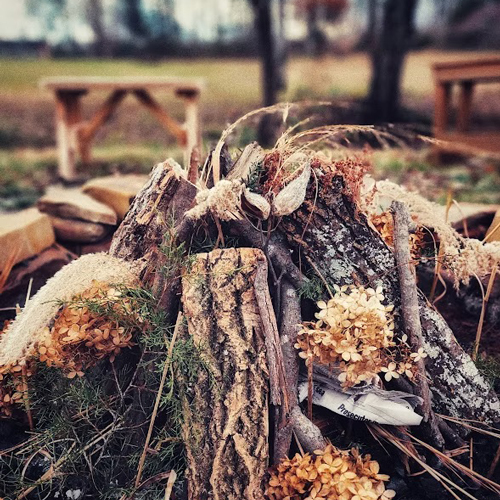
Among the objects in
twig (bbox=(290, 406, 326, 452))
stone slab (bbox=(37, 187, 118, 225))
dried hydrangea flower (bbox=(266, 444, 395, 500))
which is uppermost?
stone slab (bbox=(37, 187, 118, 225))

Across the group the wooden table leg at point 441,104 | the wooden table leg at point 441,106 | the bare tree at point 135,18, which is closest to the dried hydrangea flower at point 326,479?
the wooden table leg at point 441,106

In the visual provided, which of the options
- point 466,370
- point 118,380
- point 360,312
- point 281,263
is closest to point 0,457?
point 118,380

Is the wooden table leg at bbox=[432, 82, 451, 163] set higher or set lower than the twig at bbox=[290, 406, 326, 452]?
higher

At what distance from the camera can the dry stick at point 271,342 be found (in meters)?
1.71

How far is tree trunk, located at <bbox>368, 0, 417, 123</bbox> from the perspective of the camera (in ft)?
24.7

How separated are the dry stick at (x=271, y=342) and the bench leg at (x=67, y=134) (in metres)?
4.73

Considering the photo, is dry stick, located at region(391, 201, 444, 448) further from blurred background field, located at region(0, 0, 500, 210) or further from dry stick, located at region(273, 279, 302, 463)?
blurred background field, located at region(0, 0, 500, 210)

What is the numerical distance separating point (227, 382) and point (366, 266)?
0.66 m

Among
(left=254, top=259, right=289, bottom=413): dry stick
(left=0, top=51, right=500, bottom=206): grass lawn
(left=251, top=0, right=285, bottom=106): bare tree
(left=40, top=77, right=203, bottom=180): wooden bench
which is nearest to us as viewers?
(left=254, top=259, right=289, bottom=413): dry stick

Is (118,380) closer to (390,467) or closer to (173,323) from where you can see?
(173,323)

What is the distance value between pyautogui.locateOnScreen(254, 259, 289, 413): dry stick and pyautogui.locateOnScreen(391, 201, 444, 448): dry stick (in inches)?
19.1

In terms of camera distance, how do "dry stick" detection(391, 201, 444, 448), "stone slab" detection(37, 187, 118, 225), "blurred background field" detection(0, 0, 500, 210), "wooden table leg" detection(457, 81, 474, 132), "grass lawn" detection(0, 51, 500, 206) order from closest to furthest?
"dry stick" detection(391, 201, 444, 448), "stone slab" detection(37, 187, 118, 225), "blurred background field" detection(0, 0, 500, 210), "wooden table leg" detection(457, 81, 474, 132), "grass lawn" detection(0, 51, 500, 206)

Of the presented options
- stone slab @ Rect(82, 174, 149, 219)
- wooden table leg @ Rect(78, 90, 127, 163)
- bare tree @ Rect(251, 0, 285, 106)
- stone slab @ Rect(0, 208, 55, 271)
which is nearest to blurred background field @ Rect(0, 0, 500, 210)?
bare tree @ Rect(251, 0, 285, 106)

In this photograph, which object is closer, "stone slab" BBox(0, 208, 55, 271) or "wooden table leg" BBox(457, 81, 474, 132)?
"stone slab" BBox(0, 208, 55, 271)
